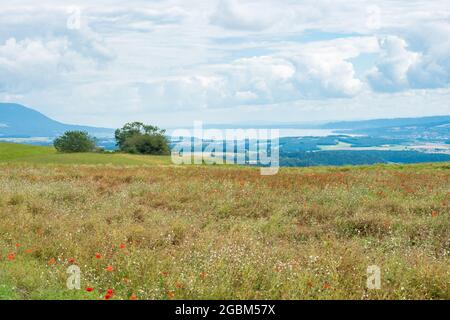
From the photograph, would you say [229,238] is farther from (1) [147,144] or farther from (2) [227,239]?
(1) [147,144]

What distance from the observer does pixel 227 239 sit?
9.24m

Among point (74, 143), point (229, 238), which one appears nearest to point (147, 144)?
point (74, 143)

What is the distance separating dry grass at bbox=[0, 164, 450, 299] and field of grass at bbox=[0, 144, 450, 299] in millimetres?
28

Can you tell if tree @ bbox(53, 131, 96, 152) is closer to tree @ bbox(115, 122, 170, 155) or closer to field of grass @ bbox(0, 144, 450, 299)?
tree @ bbox(115, 122, 170, 155)

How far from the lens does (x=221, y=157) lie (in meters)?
46.6

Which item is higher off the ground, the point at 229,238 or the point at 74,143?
the point at 74,143

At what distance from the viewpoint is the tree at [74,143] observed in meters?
97.7

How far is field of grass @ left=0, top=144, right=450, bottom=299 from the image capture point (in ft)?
22.6

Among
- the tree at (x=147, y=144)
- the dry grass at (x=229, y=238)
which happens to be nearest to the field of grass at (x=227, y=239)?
the dry grass at (x=229, y=238)

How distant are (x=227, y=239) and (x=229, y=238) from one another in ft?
1.12

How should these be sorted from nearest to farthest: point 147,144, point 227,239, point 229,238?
point 227,239
point 229,238
point 147,144
